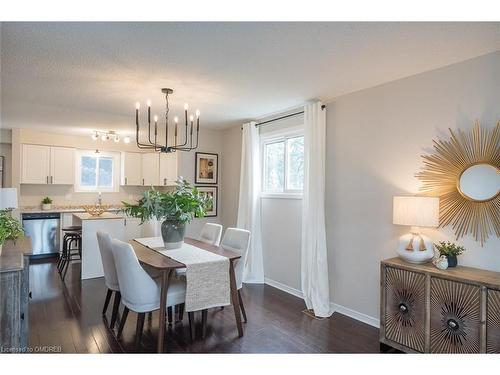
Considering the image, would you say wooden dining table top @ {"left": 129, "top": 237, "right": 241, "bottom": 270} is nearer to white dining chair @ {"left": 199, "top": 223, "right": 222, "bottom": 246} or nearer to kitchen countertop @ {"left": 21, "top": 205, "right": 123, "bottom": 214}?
white dining chair @ {"left": 199, "top": 223, "right": 222, "bottom": 246}

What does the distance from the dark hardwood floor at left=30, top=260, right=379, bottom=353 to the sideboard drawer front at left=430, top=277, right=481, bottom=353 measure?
556 mm

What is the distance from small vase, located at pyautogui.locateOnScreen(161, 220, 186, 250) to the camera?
9.58ft

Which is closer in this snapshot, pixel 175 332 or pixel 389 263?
pixel 389 263

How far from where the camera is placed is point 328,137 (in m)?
3.40

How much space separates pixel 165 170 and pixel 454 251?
469cm

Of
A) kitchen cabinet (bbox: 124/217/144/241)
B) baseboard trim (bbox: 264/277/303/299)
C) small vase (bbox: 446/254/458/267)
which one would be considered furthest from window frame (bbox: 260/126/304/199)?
kitchen cabinet (bbox: 124/217/144/241)

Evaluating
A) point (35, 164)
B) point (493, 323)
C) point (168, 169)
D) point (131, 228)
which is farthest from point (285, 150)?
point (35, 164)

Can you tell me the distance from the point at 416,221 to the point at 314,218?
3.79 feet

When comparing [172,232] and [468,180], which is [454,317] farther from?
[172,232]
